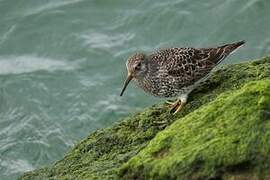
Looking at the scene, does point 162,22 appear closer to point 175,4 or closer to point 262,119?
point 175,4

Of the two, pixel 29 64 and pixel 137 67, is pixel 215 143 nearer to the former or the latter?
pixel 137 67

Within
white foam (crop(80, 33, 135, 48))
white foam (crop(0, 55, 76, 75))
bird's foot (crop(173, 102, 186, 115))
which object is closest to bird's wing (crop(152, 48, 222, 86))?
bird's foot (crop(173, 102, 186, 115))

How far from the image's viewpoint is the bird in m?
8.74

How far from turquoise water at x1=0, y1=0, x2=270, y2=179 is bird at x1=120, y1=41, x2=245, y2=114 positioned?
438cm

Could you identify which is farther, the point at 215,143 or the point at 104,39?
the point at 104,39

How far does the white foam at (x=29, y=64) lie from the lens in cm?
1515

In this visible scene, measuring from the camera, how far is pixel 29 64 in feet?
50.4

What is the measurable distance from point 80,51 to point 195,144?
937cm

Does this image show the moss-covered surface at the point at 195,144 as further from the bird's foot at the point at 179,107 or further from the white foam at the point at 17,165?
the white foam at the point at 17,165

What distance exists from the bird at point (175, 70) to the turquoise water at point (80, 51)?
4.38m

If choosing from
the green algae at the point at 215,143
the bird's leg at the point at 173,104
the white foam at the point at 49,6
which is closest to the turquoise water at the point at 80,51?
the white foam at the point at 49,6

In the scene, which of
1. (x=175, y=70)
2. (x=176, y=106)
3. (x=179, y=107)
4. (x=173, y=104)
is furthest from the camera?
(x=175, y=70)

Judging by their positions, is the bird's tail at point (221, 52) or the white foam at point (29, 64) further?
the white foam at point (29, 64)

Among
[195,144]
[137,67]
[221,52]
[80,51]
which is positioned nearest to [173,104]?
[137,67]
